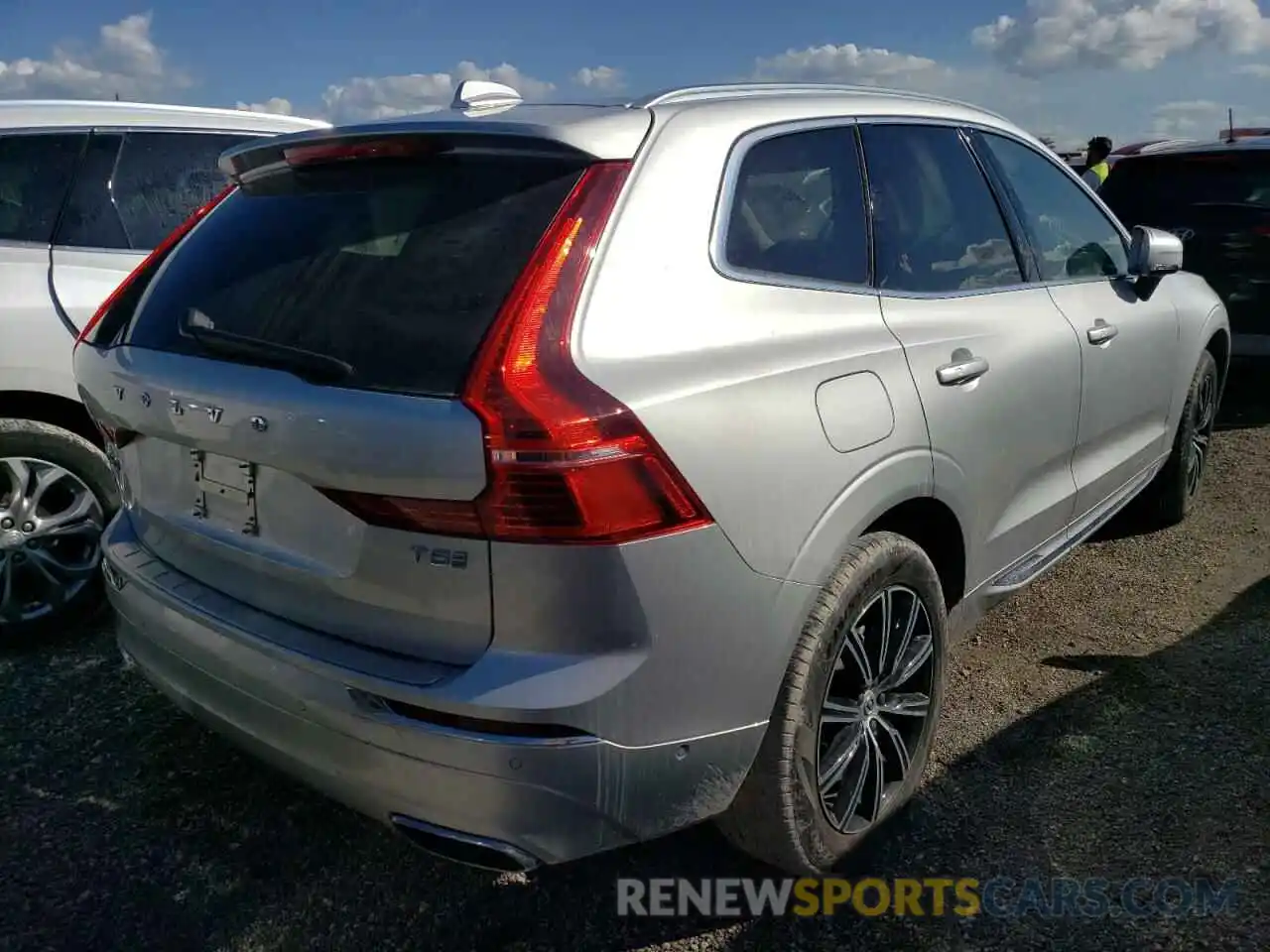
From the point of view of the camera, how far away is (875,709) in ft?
8.22

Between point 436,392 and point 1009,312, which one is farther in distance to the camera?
point 1009,312

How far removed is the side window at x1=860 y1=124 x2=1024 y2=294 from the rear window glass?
997 millimetres

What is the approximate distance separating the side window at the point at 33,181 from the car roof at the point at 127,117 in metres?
0.06

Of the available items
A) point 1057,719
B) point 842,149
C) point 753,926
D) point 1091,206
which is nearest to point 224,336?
point 842,149

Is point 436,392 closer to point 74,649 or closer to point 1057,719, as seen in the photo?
point 1057,719

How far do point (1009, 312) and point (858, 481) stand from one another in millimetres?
1061

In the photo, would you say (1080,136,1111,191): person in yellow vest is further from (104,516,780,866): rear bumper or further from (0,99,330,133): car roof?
(104,516,780,866): rear bumper

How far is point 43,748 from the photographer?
3.02 meters

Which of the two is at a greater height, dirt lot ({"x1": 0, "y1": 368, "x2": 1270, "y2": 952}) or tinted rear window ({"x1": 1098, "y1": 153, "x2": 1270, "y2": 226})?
tinted rear window ({"x1": 1098, "y1": 153, "x2": 1270, "y2": 226})

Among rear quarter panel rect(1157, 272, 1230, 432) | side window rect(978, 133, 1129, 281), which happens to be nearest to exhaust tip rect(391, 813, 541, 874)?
side window rect(978, 133, 1129, 281)

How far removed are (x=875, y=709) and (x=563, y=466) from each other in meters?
1.15

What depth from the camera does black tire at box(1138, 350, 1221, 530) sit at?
4.55m

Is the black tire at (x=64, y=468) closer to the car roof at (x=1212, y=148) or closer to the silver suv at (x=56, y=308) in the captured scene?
the silver suv at (x=56, y=308)

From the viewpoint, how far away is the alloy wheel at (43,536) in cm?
352
